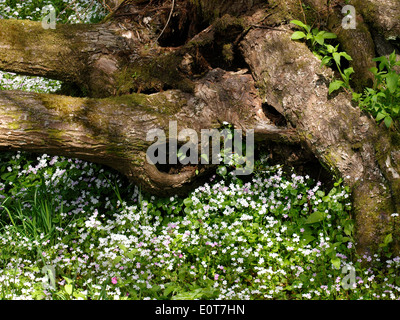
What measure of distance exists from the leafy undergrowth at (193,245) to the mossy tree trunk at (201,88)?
0.88ft

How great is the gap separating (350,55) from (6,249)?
3.68m

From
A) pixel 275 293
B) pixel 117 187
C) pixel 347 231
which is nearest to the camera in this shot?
pixel 275 293

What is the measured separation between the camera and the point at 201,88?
465 cm

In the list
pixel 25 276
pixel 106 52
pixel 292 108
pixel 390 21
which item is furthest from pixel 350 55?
pixel 25 276

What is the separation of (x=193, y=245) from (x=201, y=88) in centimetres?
153

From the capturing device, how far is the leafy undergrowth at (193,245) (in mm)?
3713

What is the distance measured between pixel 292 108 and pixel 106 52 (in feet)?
7.08

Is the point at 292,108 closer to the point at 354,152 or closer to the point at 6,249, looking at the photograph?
the point at 354,152

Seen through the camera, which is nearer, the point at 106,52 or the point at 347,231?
the point at 347,231

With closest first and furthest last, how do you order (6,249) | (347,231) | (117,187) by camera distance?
(347,231) < (6,249) < (117,187)

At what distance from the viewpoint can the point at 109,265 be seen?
4039mm

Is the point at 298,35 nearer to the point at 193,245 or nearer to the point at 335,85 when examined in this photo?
the point at 335,85

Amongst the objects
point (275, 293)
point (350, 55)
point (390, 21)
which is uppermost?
point (390, 21)

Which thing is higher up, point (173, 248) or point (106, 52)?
point (106, 52)
